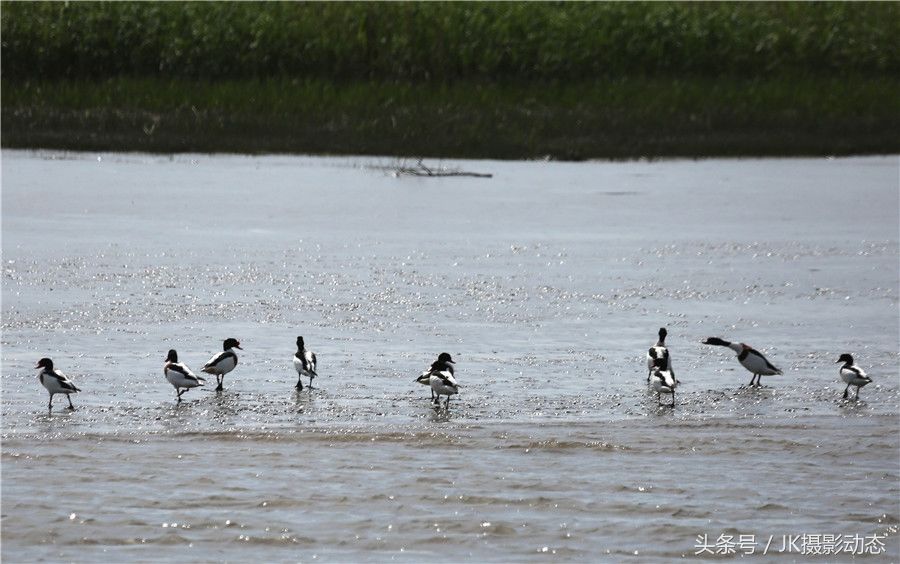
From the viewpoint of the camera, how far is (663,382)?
11336mm

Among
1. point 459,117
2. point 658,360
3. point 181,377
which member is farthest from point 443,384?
point 459,117

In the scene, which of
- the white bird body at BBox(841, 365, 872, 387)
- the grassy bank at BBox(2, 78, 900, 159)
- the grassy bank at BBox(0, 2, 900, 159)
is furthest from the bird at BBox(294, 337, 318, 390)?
the grassy bank at BBox(0, 2, 900, 159)

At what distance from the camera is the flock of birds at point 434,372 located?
36.3 feet

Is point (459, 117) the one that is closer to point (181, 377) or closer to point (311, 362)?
point (311, 362)

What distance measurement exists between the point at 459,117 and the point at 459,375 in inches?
780

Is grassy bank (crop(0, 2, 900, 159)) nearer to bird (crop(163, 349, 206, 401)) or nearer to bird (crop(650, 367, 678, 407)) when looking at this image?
bird (crop(650, 367, 678, 407))

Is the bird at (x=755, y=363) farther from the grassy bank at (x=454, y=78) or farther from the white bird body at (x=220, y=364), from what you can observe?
the grassy bank at (x=454, y=78)

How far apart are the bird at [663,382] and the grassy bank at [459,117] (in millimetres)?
18514

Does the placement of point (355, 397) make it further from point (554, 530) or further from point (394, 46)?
point (394, 46)

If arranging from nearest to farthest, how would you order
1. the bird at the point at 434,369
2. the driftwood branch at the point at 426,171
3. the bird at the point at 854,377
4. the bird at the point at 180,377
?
the bird at the point at 180,377 < the bird at the point at 434,369 < the bird at the point at 854,377 < the driftwood branch at the point at 426,171

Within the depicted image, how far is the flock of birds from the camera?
11.1 metres

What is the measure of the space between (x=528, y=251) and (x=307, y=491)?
417 inches

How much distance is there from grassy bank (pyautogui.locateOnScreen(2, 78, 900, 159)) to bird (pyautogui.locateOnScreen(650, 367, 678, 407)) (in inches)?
729

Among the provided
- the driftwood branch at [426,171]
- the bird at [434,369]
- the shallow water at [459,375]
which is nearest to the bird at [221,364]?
the shallow water at [459,375]
